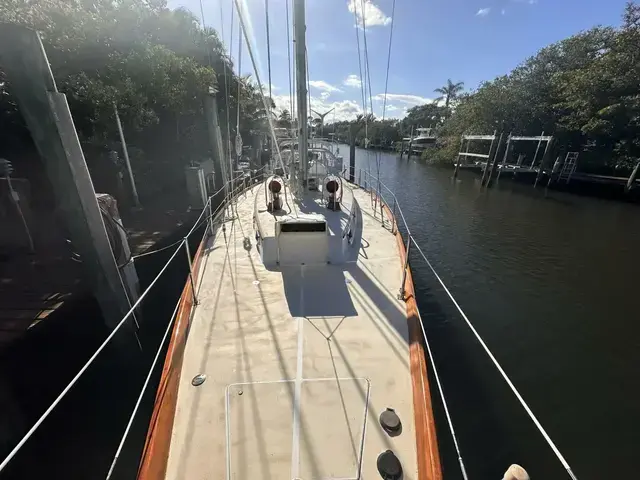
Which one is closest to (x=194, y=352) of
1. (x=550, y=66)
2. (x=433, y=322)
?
(x=433, y=322)

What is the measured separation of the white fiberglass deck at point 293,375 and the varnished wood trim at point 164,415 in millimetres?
68

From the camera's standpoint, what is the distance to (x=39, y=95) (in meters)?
4.45

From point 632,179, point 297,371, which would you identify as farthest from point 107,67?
point 632,179

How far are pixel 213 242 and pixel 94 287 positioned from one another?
233 centimetres

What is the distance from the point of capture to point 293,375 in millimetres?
3402

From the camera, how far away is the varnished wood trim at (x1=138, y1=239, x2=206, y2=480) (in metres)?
2.49

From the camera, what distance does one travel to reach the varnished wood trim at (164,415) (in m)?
2.49

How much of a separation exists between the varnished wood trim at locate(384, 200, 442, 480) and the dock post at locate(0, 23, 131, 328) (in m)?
5.06

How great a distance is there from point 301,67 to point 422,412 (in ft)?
22.3

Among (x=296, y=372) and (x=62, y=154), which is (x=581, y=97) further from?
(x=62, y=154)

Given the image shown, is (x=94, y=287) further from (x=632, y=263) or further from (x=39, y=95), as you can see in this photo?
(x=632, y=263)

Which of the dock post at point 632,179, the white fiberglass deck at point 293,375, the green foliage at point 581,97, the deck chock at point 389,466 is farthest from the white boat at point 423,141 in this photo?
the deck chock at point 389,466

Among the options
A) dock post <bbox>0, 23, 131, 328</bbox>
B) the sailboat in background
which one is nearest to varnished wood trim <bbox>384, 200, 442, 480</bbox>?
the sailboat in background

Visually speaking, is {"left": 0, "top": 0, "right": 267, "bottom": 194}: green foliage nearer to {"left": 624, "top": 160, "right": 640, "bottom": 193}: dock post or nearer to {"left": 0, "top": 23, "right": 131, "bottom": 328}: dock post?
{"left": 0, "top": 23, "right": 131, "bottom": 328}: dock post
